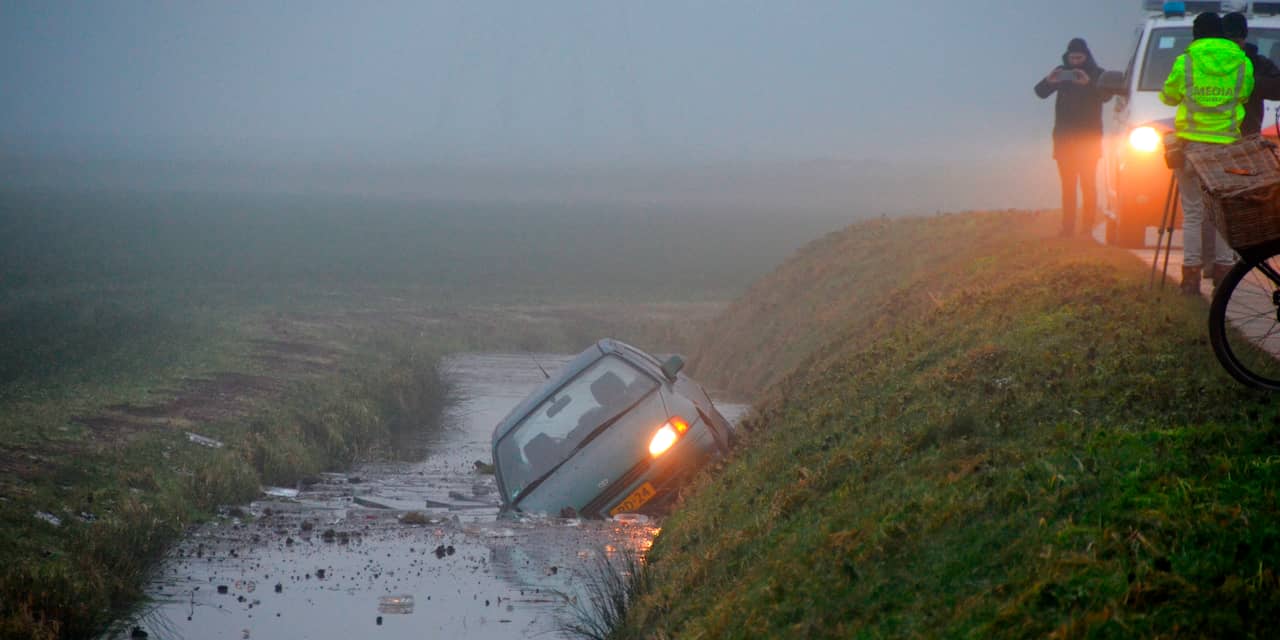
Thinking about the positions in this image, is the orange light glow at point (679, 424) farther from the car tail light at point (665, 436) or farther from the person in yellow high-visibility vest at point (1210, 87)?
the person in yellow high-visibility vest at point (1210, 87)

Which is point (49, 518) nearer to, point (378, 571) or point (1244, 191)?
point (378, 571)

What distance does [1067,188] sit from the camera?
15492 millimetres

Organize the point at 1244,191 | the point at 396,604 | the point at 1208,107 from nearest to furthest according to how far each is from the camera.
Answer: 1. the point at 1244,191
2. the point at 1208,107
3. the point at 396,604

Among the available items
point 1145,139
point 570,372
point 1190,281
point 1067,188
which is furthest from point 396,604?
point 1067,188

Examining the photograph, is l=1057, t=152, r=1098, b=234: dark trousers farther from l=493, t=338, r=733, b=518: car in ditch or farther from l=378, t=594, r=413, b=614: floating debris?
l=378, t=594, r=413, b=614: floating debris

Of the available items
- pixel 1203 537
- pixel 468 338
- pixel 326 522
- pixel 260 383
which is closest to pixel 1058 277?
pixel 326 522

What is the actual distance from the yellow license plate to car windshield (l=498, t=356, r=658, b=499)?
28.8 inches

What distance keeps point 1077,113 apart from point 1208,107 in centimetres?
569

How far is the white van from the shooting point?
13672mm

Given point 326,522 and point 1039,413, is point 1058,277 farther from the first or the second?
point 326,522

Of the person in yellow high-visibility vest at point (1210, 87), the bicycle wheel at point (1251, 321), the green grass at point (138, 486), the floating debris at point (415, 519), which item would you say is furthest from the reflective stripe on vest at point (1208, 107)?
the green grass at point (138, 486)

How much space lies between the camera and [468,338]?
39.8 meters

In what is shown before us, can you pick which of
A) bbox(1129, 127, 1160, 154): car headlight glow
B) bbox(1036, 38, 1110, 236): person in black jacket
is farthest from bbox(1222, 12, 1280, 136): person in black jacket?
bbox(1036, 38, 1110, 236): person in black jacket

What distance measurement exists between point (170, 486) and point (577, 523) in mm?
5080
